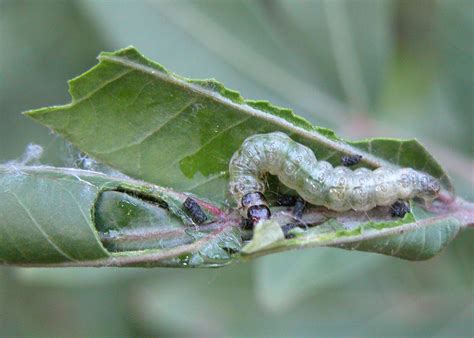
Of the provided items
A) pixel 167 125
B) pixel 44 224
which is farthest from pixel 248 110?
pixel 44 224

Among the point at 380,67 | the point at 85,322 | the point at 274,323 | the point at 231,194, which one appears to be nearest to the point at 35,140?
the point at 85,322

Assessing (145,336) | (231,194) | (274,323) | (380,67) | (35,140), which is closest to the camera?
(231,194)

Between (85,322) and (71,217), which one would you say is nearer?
(71,217)

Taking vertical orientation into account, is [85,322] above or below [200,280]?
below

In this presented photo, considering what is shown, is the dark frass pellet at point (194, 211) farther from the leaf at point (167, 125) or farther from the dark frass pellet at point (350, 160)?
the dark frass pellet at point (350, 160)

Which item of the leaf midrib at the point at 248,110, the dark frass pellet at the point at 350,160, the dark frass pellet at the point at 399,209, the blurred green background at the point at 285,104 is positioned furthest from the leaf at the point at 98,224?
the blurred green background at the point at 285,104

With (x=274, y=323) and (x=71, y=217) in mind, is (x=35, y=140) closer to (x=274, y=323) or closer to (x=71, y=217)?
(x=274, y=323)

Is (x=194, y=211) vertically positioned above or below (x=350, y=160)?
below

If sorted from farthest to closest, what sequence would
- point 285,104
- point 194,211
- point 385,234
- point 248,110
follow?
point 285,104
point 248,110
point 194,211
point 385,234

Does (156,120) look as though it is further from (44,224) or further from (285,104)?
(285,104)
